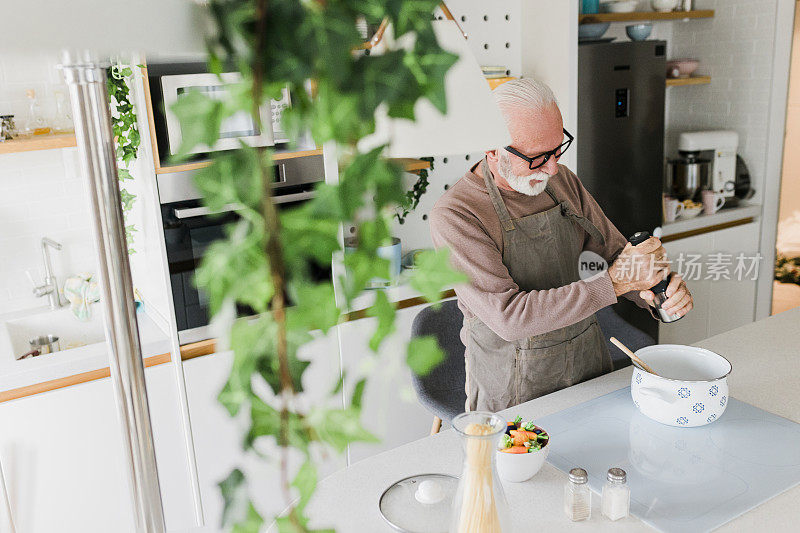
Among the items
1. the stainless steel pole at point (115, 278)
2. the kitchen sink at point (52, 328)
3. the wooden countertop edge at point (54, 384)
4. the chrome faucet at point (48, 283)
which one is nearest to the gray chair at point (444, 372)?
the wooden countertop edge at point (54, 384)

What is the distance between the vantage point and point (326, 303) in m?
0.31

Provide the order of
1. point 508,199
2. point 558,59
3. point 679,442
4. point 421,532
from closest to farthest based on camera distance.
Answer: point 421,532, point 679,442, point 508,199, point 558,59

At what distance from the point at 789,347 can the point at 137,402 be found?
1886 millimetres

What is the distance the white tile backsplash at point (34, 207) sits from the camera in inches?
99.7

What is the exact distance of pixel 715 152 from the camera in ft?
12.4

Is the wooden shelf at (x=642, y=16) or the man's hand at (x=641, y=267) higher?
the wooden shelf at (x=642, y=16)

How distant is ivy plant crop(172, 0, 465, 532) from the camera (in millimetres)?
296

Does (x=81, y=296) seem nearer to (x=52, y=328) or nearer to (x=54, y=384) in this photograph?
(x=52, y=328)

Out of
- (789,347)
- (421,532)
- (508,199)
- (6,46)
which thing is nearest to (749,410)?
(789,347)

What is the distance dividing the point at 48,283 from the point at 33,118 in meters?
0.61

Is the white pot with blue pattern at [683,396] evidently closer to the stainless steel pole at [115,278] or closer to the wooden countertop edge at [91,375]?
the wooden countertop edge at [91,375]

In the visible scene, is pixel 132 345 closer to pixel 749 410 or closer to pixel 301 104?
pixel 301 104

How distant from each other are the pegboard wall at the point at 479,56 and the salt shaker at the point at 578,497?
1.94 metres

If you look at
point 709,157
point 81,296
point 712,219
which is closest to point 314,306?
point 81,296
